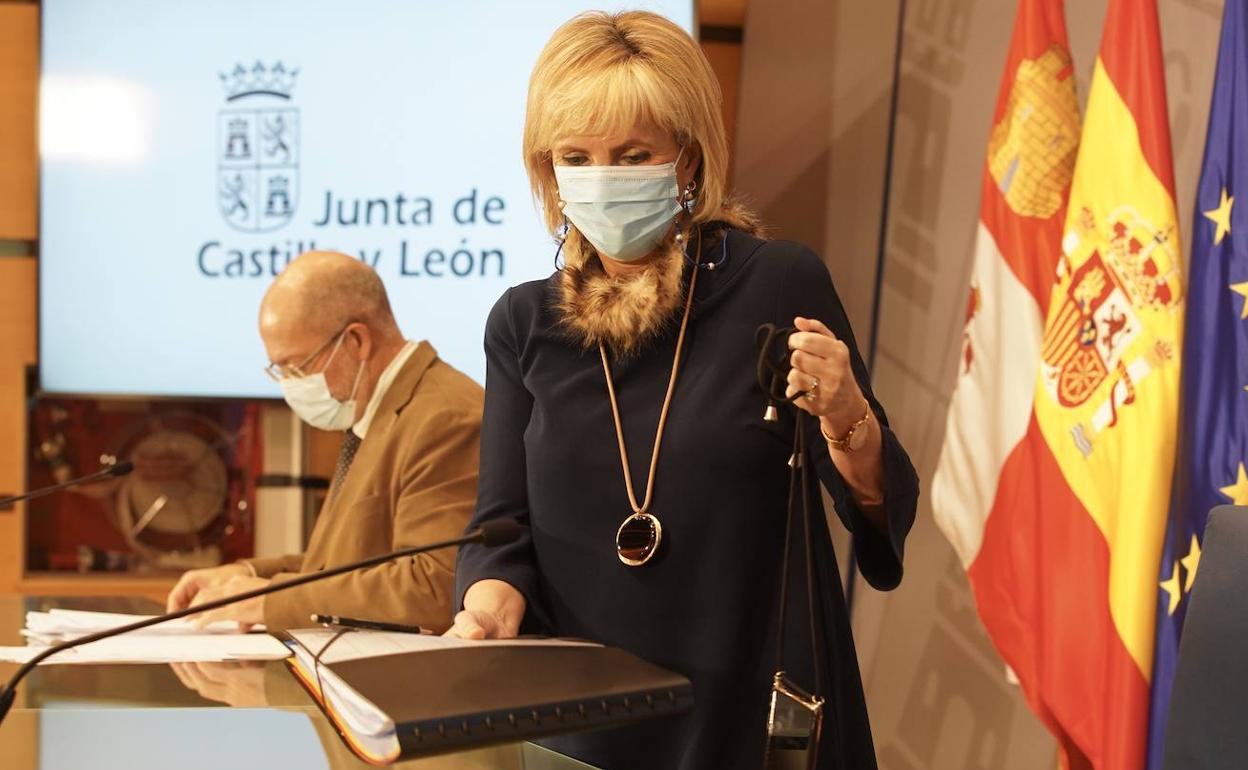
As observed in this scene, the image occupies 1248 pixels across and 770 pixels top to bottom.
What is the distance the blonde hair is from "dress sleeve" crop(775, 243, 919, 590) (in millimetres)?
141

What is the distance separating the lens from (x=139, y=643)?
167 centimetres

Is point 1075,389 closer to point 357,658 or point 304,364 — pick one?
point 304,364

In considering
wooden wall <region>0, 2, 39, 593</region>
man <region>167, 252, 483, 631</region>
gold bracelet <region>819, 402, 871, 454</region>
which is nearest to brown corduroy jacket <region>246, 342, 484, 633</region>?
man <region>167, 252, 483, 631</region>

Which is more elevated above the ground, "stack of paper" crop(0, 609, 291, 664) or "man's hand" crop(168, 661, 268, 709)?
"man's hand" crop(168, 661, 268, 709)

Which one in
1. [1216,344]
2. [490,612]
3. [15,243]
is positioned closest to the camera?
[490,612]

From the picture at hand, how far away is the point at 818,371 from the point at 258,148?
2.75 metres

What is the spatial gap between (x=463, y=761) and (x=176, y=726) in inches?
11.9

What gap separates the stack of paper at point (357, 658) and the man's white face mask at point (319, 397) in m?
1.25

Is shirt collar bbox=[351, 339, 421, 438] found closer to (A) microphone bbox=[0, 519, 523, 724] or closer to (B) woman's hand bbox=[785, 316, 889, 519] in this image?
(A) microphone bbox=[0, 519, 523, 724]

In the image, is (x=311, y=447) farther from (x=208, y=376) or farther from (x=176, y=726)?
(x=176, y=726)

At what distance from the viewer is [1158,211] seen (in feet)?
7.14

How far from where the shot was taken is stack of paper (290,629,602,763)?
884 mm

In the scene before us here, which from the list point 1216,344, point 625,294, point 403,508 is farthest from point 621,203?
point 1216,344

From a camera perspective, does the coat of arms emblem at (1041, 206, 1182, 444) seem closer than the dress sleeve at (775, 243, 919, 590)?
No
